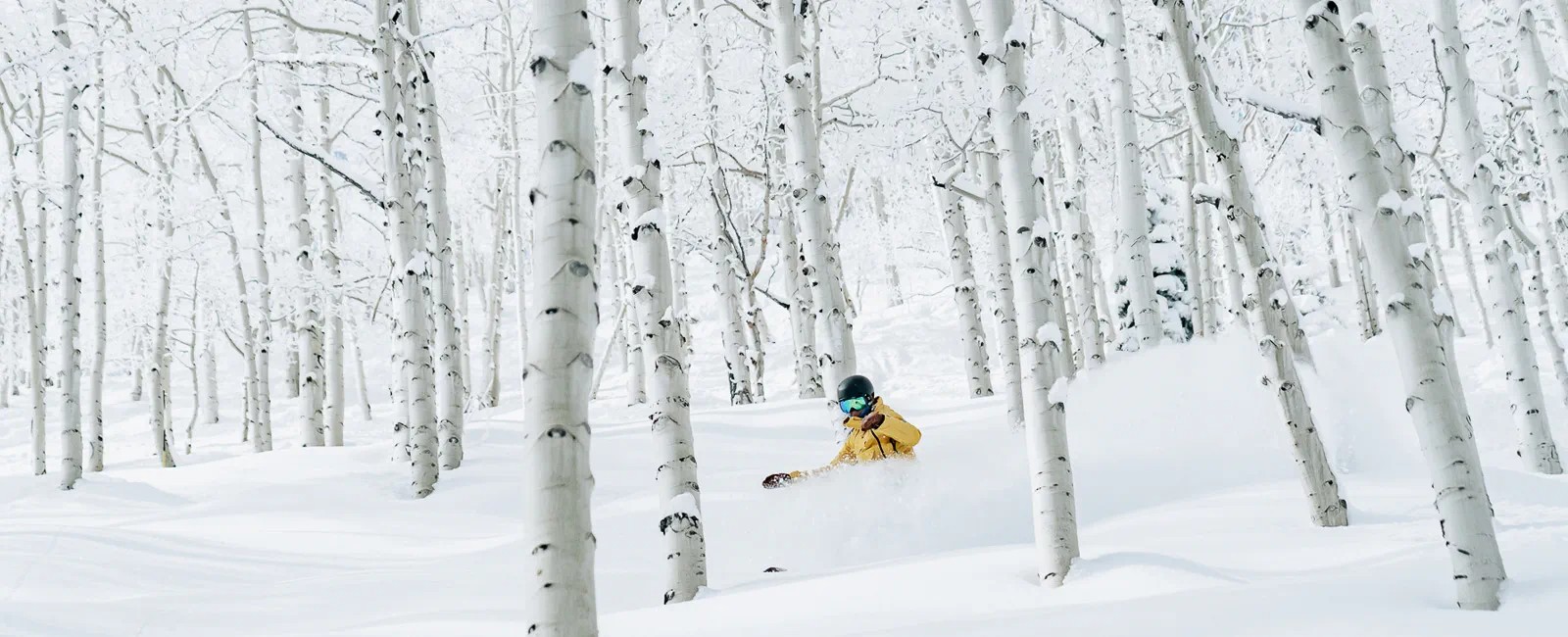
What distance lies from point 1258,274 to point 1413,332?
6.30 feet

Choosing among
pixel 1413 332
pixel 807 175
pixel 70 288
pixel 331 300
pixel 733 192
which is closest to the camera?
pixel 1413 332

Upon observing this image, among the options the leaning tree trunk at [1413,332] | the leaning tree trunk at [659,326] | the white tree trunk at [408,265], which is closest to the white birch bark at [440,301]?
the white tree trunk at [408,265]

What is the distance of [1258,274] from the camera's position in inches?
194

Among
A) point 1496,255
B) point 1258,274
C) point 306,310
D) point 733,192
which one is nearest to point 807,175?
point 1258,274

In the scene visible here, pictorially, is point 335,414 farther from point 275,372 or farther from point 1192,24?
point 275,372

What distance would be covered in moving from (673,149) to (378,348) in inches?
1122

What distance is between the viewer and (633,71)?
5.02 metres

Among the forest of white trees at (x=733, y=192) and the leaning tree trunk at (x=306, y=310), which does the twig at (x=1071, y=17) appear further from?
the leaning tree trunk at (x=306, y=310)

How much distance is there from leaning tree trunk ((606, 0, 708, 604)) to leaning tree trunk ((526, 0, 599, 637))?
245 cm

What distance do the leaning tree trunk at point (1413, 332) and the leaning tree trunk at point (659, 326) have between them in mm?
3046

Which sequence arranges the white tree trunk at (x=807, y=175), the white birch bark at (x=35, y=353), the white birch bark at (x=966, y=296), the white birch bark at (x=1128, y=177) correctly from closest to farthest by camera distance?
the white tree trunk at (x=807, y=175)
the white birch bark at (x=1128, y=177)
the white birch bark at (x=35, y=353)
the white birch bark at (x=966, y=296)

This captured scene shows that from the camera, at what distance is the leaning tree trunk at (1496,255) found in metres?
7.86

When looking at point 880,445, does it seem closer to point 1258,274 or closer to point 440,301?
point 1258,274

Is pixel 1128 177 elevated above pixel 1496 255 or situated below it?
above
